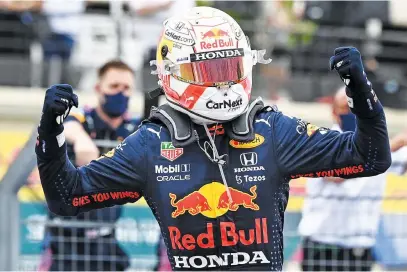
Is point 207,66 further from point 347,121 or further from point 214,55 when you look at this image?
point 347,121

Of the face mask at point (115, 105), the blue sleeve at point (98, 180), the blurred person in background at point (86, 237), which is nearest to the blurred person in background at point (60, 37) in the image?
the face mask at point (115, 105)

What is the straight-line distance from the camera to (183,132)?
3.28 m

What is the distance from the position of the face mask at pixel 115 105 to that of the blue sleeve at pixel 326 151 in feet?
8.97

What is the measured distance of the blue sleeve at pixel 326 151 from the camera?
318cm

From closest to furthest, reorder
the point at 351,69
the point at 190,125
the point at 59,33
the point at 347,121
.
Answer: the point at 351,69
the point at 190,125
the point at 347,121
the point at 59,33

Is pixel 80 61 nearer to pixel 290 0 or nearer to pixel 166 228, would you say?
pixel 290 0

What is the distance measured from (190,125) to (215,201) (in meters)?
0.27

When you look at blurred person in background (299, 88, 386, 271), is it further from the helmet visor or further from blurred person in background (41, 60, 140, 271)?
the helmet visor

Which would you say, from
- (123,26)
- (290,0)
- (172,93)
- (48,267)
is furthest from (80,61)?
(172,93)

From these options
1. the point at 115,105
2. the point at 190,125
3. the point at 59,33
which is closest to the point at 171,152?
the point at 190,125

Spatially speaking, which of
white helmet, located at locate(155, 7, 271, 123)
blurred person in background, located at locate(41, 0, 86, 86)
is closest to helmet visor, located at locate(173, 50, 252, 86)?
white helmet, located at locate(155, 7, 271, 123)

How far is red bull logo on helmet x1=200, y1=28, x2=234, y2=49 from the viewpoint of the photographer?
3.25 meters

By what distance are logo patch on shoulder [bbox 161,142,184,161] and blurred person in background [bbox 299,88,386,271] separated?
7.80 feet

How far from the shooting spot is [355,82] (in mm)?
3104
